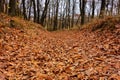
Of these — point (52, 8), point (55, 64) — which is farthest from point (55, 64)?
point (52, 8)

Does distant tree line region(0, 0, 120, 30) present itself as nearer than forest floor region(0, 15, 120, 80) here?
No

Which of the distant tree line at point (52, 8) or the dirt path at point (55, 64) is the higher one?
the distant tree line at point (52, 8)

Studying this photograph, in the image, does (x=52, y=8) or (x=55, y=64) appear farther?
(x=52, y=8)

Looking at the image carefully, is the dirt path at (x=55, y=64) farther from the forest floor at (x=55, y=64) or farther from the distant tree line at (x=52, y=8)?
the distant tree line at (x=52, y=8)

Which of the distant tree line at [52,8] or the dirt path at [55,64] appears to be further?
the distant tree line at [52,8]

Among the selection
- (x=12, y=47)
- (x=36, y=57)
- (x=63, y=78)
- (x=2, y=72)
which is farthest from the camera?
(x=12, y=47)

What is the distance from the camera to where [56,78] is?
4906 mm

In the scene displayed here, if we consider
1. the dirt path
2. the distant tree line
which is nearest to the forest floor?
the dirt path

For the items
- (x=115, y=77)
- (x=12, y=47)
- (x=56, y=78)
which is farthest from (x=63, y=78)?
(x=12, y=47)

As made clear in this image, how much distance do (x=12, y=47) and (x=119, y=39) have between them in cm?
366

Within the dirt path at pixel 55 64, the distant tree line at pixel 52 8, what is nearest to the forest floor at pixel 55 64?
the dirt path at pixel 55 64

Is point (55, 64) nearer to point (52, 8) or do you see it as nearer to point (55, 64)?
point (55, 64)

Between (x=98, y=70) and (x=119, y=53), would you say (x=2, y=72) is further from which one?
(x=119, y=53)

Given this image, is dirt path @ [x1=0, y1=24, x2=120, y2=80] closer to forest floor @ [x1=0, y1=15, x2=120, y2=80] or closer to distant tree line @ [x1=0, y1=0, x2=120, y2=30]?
forest floor @ [x1=0, y1=15, x2=120, y2=80]
